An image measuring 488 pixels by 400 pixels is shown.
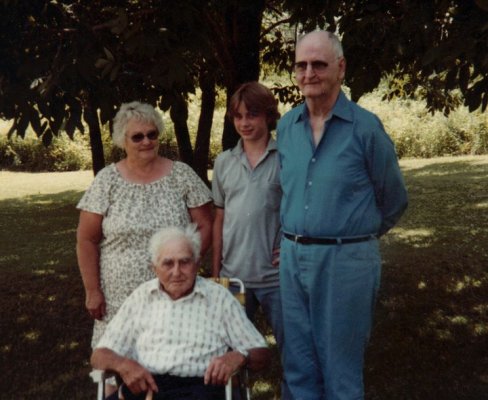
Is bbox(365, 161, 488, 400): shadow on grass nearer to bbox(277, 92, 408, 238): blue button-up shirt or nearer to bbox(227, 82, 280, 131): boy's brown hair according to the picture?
bbox(277, 92, 408, 238): blue button-up shirt

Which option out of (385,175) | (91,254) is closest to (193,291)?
(91,254)

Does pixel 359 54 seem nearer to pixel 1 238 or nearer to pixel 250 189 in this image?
pixel 250 189

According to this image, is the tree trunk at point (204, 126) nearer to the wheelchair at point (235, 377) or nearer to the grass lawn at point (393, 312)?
the grass lawn at point (393, 312)

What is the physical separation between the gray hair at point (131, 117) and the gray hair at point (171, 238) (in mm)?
537

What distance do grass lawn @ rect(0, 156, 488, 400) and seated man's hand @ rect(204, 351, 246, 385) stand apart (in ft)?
5.35

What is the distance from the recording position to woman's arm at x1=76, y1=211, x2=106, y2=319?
3.45 meters

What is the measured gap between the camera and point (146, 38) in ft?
13.0

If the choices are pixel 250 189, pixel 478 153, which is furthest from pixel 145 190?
pixel 478 153

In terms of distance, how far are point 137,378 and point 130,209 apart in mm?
853

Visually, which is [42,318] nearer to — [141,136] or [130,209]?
[130,209]

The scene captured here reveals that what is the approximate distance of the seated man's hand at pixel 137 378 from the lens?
9.86ft

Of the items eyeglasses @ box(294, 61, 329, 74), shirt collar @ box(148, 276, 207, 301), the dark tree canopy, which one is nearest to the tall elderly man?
eyeglasses @ box(294, 61, 329, 74)

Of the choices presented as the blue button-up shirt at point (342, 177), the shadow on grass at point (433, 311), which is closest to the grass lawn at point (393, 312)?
the shadow on grass at point (433, 311)

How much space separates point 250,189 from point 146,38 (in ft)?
4.09
